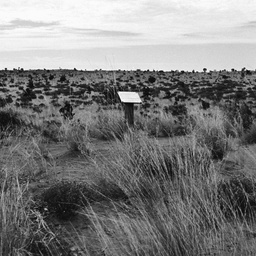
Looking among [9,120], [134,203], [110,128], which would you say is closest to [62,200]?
[134,203]

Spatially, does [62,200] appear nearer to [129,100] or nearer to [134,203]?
[134,203]

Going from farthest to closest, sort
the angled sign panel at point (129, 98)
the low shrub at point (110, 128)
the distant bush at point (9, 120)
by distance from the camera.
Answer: the distant bush at point (9, 120) → the low shrub at point (110, 128) → the angled sign panel at point (129, 98)

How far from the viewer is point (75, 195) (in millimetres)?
4910

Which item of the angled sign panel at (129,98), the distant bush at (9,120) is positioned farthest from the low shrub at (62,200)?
the distant bush at (9,120)

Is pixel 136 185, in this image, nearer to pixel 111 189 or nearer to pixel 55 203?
pixel 111 189

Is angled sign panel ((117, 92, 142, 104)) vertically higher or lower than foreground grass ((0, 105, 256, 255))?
higher

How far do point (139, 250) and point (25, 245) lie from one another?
89 centimetres

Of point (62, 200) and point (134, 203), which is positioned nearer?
point (134, 203)

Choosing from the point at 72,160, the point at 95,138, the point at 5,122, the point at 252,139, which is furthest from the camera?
the point at 5,122

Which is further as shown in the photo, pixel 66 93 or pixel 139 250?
pixel 66 93

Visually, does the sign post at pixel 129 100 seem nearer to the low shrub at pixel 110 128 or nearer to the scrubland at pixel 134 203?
the low shrub at pixel 110 128

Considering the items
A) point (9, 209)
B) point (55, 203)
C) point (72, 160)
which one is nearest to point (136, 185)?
point (55, 203)

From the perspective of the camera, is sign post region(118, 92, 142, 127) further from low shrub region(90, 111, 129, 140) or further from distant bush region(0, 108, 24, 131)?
distant bush region(0, 108, 24, 131)

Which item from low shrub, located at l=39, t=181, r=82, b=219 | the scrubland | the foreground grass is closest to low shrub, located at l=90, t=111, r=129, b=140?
the scrubland
